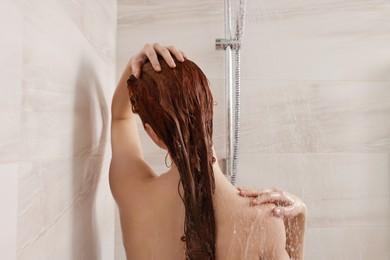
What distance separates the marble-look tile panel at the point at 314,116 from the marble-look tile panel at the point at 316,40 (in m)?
0.04

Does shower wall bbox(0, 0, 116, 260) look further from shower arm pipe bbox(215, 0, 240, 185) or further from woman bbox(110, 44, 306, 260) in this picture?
shower arm pipe bbox(215, 0, 240, 185)

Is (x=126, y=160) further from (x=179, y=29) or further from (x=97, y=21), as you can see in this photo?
(x=179, y=29)

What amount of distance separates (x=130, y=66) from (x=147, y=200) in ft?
0.96

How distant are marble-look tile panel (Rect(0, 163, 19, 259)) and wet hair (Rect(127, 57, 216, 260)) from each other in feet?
1.04

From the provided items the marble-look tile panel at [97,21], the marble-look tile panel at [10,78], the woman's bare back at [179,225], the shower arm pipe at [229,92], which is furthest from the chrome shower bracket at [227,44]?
the marble-look tile panel at [10,78]

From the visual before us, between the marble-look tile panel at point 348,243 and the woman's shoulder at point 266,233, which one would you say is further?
the marble-look tile panel at point 348,243

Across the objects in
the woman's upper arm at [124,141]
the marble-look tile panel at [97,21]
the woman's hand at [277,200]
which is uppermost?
the marble-look tile panel at [97,21]

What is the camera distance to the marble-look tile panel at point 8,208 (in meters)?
0.40

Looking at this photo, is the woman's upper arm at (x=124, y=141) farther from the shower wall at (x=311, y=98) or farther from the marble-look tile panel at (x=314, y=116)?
the marble-look tile panel at (x=314, y=116)

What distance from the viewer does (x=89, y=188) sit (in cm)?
89

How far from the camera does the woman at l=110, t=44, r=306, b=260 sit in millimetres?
708

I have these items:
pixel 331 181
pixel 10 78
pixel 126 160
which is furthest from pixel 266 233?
pixel 331 181

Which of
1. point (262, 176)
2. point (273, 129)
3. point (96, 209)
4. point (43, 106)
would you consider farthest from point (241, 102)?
point (43, 106)

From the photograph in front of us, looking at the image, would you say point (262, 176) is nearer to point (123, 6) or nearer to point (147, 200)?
point (147, 200)
